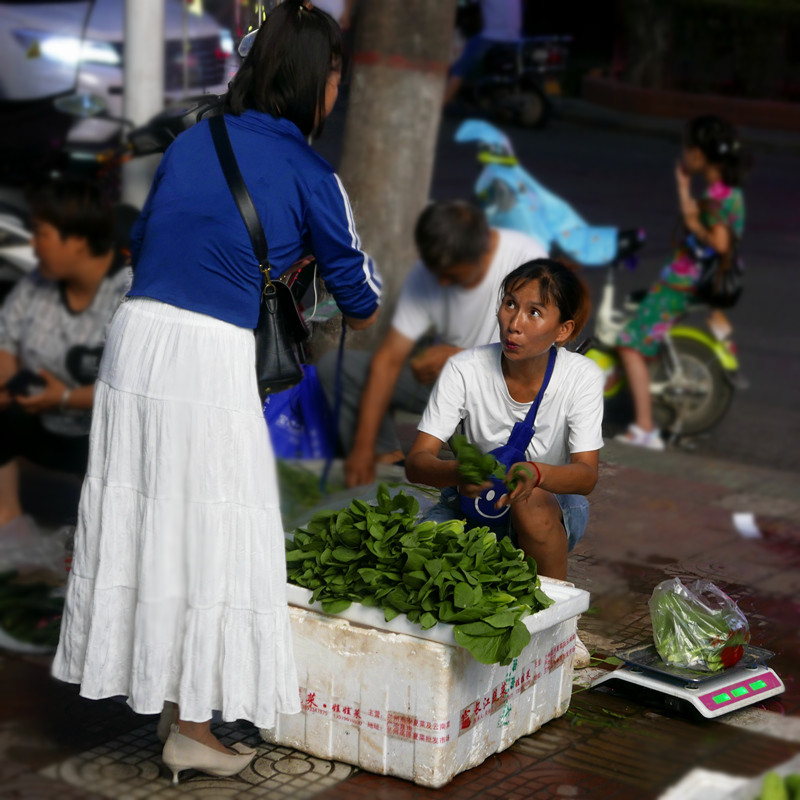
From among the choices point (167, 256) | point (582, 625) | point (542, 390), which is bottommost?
point (582, 625)

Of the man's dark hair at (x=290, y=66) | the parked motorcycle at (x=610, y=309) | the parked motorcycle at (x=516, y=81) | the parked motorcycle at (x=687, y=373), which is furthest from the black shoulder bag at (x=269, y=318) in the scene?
the parked motorcycle at (x=516, y=81)

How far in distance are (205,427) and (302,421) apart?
1.42m

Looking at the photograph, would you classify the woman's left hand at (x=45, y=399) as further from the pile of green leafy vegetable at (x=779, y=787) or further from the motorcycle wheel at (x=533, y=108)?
the motorcycle wheel at (x=533, y=108)

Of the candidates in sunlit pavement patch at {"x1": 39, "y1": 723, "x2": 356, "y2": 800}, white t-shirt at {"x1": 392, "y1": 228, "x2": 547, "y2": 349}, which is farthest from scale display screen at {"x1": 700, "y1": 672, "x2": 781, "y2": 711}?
white t-shirt at {"x1": 392, "y1": 228, "x2": 547, "y2": 349}

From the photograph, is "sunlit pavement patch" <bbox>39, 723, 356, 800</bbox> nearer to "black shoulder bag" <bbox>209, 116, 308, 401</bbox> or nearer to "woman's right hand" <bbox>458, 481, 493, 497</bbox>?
"woman's right hand" <bbox>458, 481, 493, 497</bbox>

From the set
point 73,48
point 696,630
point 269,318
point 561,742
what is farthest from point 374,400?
point 73,48

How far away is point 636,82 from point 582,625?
18514mm

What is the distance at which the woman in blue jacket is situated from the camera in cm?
306

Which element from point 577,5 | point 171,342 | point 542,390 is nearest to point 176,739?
point 171,342

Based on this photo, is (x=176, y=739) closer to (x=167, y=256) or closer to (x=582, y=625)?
(x=167, y=256)

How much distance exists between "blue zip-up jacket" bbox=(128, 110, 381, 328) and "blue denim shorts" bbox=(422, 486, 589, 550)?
0.93 m

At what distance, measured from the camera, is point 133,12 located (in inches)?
237

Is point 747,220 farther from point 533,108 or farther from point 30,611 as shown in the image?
point 30,611

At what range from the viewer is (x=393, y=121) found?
6.60m
